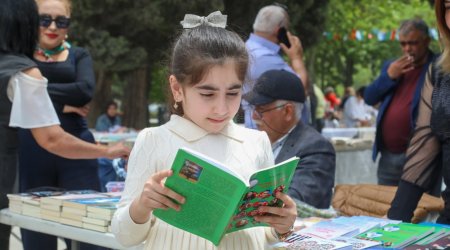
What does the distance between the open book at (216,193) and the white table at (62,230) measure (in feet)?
3.17

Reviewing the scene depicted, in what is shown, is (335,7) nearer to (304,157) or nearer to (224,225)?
(304,157)

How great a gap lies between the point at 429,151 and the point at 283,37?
2.42 metres

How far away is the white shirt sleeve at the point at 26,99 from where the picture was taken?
3.04 meters

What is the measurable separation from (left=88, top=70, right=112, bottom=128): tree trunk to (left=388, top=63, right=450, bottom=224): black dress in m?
11.7

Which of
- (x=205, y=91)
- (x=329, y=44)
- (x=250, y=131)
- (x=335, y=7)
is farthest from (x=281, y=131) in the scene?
(x=329, y=44)

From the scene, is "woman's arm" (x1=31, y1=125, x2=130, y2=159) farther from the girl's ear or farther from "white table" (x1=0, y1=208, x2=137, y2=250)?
the girl's ear

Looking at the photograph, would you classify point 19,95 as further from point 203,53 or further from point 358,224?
point 358,224

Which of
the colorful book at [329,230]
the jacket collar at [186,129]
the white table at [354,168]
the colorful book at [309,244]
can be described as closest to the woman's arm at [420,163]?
the colorful book at [329,230]

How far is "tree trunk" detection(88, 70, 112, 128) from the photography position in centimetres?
1431

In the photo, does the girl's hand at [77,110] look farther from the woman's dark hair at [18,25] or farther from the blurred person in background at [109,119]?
the blurred person in background at [109,119]

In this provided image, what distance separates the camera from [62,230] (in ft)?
10.0

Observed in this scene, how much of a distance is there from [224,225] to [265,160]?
0.37 meters

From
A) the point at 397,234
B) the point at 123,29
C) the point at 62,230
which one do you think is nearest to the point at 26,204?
the point at 62,230

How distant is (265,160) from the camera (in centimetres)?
212
